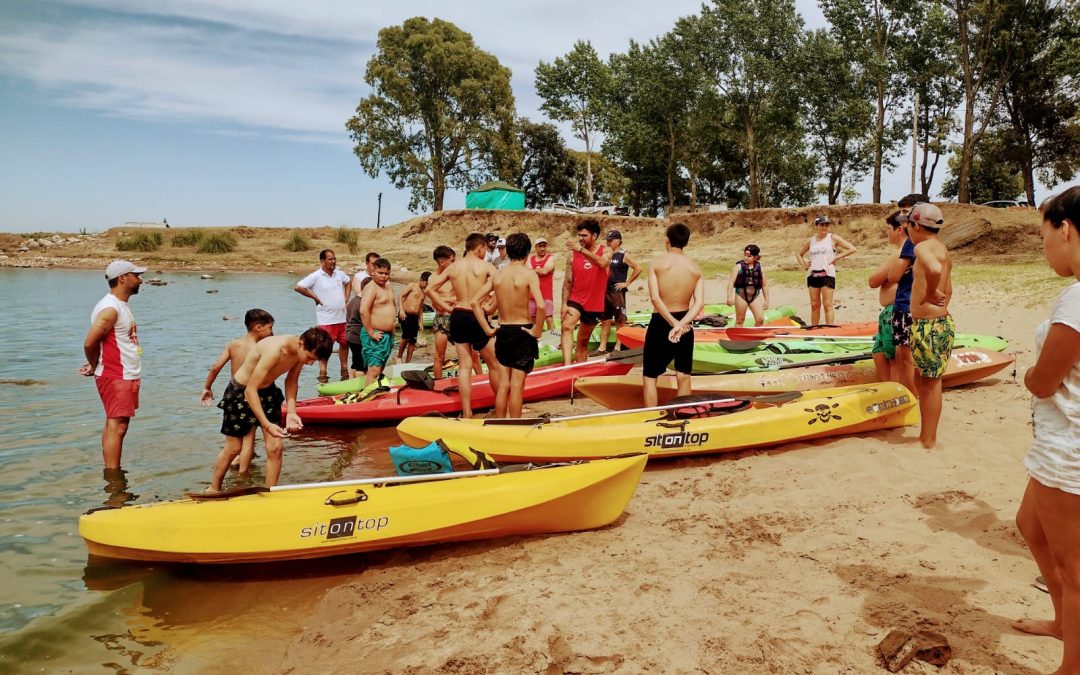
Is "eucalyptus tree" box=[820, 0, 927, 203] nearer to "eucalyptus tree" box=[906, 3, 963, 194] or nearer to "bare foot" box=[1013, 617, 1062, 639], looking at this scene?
"eucalyptus tree" box=[906, 3, 963, 194]

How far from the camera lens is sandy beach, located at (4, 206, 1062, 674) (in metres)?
3.33

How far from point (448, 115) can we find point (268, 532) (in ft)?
140

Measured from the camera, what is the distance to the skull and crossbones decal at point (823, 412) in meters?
6.43

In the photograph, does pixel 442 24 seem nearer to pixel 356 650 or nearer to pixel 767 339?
pixel 767 339

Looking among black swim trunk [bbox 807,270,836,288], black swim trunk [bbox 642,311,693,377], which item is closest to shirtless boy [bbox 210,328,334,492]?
black swim trunk [bbox 642,311,693,377]

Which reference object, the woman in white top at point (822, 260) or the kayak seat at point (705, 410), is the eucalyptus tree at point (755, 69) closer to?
the woman in white top at point (822, 260)

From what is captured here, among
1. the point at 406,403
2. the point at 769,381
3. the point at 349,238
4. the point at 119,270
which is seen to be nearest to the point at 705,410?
the point at 769,381

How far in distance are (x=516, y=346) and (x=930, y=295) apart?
3.64m

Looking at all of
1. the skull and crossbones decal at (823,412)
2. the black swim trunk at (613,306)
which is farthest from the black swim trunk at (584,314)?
the skull and crossbones decal at (823,412)

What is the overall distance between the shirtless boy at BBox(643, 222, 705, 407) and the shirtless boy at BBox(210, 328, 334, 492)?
3.06 meters

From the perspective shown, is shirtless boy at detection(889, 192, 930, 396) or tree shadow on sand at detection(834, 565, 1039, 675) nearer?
tree shadow on sand at detection(834, 565, 1039, 675)

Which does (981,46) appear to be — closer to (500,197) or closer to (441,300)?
(500,197)

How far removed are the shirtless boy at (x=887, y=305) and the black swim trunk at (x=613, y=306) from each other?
16.0ft

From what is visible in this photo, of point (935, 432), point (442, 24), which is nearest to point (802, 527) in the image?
point (935, 432)
